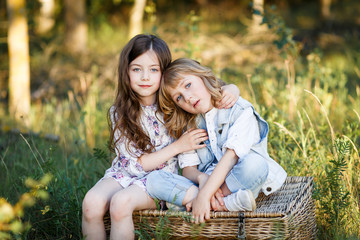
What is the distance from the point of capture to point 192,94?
99.2 inches

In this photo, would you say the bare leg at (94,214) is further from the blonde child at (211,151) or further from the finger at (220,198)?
the finger at (220,198)

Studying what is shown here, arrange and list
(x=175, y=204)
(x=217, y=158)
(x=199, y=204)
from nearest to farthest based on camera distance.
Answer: (x=199, y=204)
(x=175, y=204)
(x=217, y=158)

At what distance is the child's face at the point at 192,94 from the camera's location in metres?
2.52

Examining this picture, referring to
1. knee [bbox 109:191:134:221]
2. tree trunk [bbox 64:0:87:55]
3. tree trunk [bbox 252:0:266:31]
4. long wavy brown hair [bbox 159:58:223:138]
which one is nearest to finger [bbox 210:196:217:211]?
knee [bbox 109:191:134:221]

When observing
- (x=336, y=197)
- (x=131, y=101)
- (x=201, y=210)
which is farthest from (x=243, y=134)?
(x=131, y=101)

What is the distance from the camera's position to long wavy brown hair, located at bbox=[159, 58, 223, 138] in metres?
2.54

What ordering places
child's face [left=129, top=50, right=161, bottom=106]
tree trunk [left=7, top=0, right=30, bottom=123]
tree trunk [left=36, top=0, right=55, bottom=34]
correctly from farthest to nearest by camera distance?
tree trunk [left=36, top=0, right=55, bottom=34] → tree trunk [left=7, top=0, right=30, bottom=123] → child's face [left=129, top=50, right=161, bottom=106]

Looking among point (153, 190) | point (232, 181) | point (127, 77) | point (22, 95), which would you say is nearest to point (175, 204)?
point (153, 190)

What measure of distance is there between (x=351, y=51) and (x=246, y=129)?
18.6 feet

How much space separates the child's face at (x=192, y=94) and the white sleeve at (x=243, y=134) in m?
0.23

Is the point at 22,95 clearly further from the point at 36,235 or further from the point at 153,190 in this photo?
the point at 153,190

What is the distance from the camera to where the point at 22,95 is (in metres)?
5.29

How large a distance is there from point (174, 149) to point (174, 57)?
3425mm

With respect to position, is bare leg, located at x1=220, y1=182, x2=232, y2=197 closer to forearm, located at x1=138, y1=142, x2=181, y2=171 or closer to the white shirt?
the white shirt
